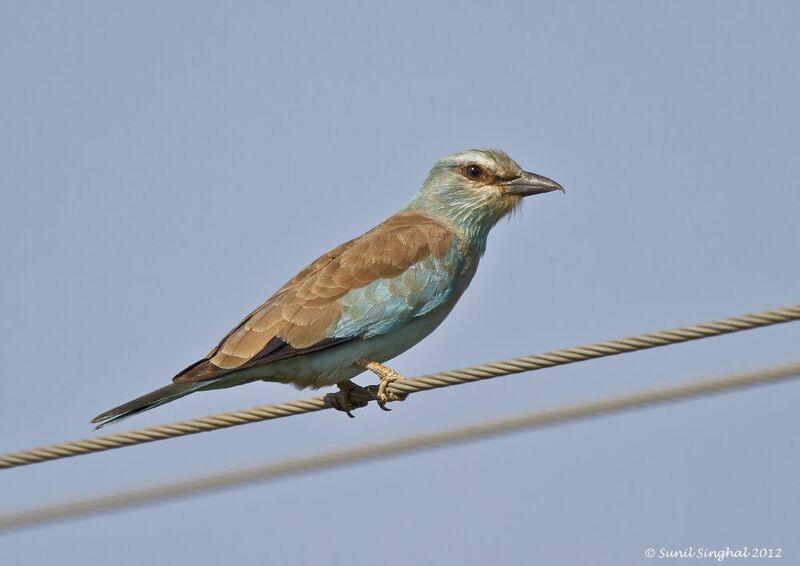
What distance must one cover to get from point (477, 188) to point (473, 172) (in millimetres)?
157

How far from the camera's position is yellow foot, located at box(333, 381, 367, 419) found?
7746mm

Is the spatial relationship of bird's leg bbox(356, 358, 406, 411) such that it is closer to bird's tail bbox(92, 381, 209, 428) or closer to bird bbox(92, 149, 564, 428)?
bird bbox(92, 149, 564, 428)

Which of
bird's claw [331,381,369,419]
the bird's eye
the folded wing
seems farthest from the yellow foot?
the bird's eye

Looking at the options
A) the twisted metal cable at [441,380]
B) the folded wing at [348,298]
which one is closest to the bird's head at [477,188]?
the folded wing at [348,298]

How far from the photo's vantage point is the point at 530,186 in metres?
8.80

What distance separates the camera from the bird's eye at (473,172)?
8867 mm

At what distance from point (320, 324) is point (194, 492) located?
49.3 inches

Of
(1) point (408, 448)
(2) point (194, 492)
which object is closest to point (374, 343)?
(1) point (408, 448)

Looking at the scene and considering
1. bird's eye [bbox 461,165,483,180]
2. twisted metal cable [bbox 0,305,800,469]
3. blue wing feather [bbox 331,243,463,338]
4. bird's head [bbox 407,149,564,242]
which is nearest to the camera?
twisted metal cable [bbox 0,305,800,469]

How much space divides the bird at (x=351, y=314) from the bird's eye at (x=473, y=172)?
0.35 m

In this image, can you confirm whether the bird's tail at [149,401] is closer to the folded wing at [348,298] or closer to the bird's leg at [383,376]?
the folded wing at [348,298]

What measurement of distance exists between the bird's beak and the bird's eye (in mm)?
177

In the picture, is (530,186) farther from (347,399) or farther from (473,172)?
(347,399)


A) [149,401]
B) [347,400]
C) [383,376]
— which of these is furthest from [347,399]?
[149,401]
